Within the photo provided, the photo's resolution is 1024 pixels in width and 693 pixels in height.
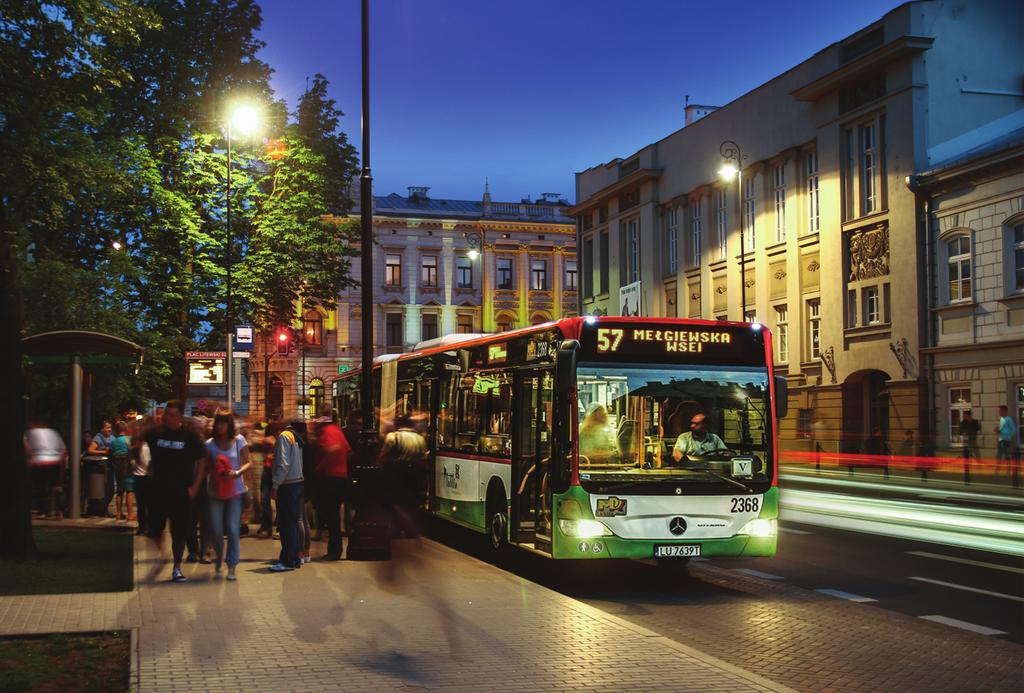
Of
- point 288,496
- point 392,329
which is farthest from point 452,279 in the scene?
point 288,496

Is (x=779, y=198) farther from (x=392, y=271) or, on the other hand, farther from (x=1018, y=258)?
(x=392, y=271)

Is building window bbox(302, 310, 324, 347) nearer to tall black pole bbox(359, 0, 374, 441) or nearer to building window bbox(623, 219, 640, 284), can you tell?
building window bbox(623, 219, 640, 284)

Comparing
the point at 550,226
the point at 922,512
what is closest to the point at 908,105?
the point at 922,512

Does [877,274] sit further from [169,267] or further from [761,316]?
[169,267]

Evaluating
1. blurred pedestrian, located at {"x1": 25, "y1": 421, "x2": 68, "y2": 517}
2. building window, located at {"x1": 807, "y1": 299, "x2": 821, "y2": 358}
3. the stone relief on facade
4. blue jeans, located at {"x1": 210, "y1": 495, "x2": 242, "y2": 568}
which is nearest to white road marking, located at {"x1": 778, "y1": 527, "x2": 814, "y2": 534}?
blue jeans, located at {"x1": 210, "y1": 495, "x2": 242, "y2": 568}

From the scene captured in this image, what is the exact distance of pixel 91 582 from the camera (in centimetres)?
1262

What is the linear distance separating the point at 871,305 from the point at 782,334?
565 cm

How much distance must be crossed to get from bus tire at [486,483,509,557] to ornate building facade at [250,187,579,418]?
6168 centimetres

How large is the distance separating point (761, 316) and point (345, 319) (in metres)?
38.3

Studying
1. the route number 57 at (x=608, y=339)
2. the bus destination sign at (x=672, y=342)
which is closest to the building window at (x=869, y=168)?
the bus destination sign at (x=672, y=342)

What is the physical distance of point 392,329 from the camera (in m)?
80.1

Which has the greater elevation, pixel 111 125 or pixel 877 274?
pixel 111 125

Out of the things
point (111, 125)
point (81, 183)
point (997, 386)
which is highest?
point (111, 125)

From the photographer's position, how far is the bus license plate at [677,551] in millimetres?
12686
